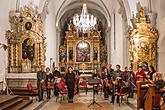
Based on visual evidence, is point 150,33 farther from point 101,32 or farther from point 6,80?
point 101,32

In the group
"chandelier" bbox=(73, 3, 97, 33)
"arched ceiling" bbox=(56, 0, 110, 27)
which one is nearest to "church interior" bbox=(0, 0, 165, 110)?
"chandelier" bbox=(73, 3, 97, 33)

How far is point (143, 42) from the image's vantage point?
61.0ft

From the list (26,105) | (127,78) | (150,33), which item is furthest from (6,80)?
(150,33)

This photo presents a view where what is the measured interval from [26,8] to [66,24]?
20.3 meters

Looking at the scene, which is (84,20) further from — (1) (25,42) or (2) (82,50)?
(1) (25,42)

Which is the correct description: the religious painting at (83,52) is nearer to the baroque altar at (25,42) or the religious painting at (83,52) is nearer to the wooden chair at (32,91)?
the baroque altar at (25,42)

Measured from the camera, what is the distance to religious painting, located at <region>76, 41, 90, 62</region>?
3781 cm

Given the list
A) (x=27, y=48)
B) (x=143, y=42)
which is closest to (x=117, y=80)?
(x=143, y=42)

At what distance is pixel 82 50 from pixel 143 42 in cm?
1935

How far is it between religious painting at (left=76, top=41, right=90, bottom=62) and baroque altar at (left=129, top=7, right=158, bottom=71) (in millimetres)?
18902

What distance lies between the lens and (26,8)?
19328mm

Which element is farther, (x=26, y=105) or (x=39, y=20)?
(x=39, y=20)

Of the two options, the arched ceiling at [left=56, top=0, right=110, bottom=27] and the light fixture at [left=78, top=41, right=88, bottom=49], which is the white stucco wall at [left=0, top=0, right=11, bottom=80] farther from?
the light fixture at [left=78, top=41, right=88, bottom=49]

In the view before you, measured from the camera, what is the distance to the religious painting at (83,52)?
124 feet
